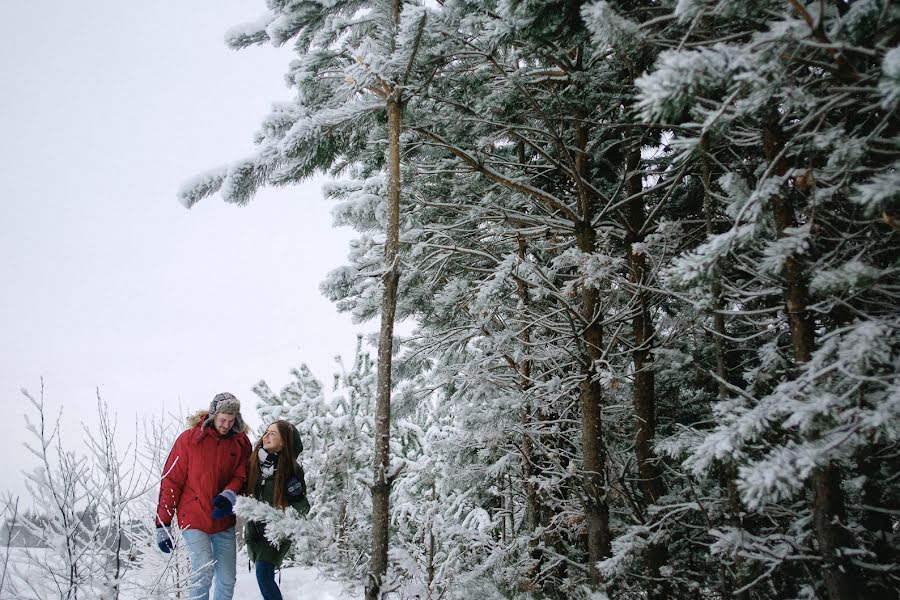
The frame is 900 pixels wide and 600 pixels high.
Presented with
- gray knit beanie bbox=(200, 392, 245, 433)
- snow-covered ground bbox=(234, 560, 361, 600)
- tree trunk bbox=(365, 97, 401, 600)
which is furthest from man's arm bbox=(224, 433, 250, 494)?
snow-covered ground bbox=(234, 560, 361, 600)

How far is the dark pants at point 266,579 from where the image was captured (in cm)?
430

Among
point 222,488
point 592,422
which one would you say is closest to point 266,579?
point 222,488

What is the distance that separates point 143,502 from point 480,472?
511 centimetres

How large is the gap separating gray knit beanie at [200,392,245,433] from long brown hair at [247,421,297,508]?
264 mm

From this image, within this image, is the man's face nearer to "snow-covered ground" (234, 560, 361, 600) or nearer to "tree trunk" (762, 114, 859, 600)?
"snow-covered ground" (234, 560, 361, 600)

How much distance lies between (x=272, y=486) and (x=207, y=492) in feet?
1.93

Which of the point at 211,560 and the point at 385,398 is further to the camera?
the point at 211,560

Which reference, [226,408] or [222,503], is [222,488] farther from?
[226,408]

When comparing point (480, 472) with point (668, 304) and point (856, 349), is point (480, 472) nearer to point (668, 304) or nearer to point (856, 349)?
point (668, 304)

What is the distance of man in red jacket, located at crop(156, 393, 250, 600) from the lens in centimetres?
394

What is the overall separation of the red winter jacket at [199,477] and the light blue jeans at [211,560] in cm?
9

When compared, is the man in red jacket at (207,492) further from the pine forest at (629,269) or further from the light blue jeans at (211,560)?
the pine forest at (629,269)

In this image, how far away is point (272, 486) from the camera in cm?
444

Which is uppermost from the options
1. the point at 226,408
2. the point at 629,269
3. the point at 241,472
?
the point at 629,269
